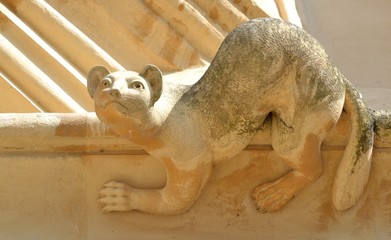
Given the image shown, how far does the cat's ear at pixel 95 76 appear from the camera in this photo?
215cm

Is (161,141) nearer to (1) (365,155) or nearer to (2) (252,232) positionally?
(2) (252,232)

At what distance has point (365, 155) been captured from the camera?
7.48 ft

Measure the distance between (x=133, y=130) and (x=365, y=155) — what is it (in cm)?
55

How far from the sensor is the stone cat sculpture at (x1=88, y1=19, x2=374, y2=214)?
2.18 metres

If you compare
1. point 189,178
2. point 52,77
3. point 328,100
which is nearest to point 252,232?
point 189,178

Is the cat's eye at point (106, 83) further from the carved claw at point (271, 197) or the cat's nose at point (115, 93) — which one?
the carved claw at point (271, 197)

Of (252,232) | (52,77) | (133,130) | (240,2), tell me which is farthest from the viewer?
(240,2)

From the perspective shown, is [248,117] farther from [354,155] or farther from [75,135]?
[75,135]

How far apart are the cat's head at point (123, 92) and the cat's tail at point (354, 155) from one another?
47 centimetres

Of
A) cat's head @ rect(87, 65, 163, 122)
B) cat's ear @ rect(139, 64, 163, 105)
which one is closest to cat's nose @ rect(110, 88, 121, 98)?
cat's head @ rect(87, 65, 163, 122)

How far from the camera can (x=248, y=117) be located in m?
2.22

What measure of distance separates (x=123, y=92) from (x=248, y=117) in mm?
312

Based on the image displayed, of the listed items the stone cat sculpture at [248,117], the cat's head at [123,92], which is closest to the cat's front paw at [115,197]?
the stone cat sculpture at [248,117]

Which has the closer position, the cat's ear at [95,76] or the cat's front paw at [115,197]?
the cat's ear at [95,76]
